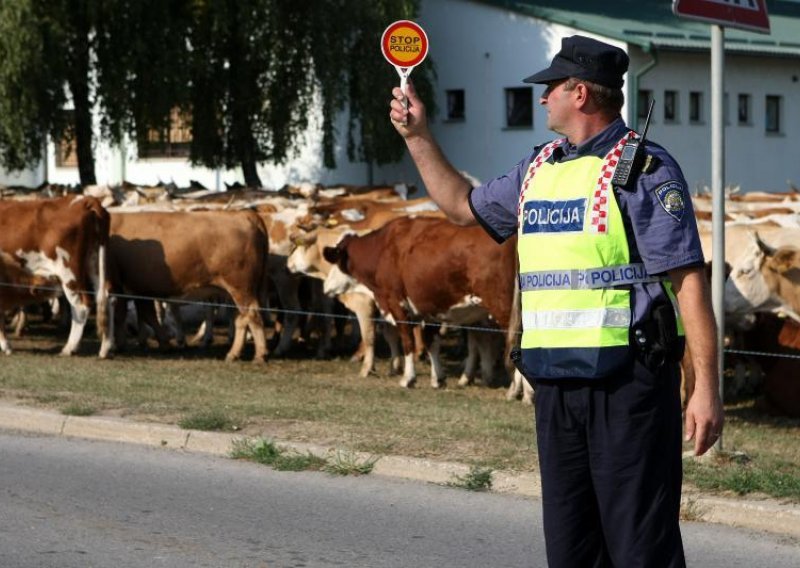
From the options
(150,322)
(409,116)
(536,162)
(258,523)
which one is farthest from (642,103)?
(536,162)

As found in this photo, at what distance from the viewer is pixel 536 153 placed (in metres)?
5.05

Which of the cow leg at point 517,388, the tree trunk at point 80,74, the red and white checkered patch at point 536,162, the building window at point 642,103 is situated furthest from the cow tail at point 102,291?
the building window at point 642,103

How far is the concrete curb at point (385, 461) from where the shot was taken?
838 cm

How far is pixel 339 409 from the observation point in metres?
12.7

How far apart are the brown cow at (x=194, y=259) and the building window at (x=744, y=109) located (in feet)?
101

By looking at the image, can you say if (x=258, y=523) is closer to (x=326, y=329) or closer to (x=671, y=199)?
(x=671, y=199)

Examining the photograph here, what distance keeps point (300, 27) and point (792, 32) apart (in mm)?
22251

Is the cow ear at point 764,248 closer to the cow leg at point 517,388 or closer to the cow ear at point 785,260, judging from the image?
the cow ear at point 785,260

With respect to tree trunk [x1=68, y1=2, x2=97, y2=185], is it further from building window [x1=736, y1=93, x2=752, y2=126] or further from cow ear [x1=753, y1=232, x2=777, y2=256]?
building window [x1=736, y1=93, x2=752, y2=126]

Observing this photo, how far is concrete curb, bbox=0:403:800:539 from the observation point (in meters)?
8.38

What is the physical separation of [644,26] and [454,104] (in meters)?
6.20

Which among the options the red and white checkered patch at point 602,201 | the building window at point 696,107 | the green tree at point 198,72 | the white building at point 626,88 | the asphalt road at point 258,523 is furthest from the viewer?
the building window at point 696,107

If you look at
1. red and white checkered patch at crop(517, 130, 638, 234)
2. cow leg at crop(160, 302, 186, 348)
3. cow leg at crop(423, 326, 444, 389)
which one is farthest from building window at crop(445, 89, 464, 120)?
red and white checkered patch at crop(517, 130, 638, 234)

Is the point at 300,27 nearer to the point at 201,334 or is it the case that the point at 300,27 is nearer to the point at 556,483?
the point at 201,334
